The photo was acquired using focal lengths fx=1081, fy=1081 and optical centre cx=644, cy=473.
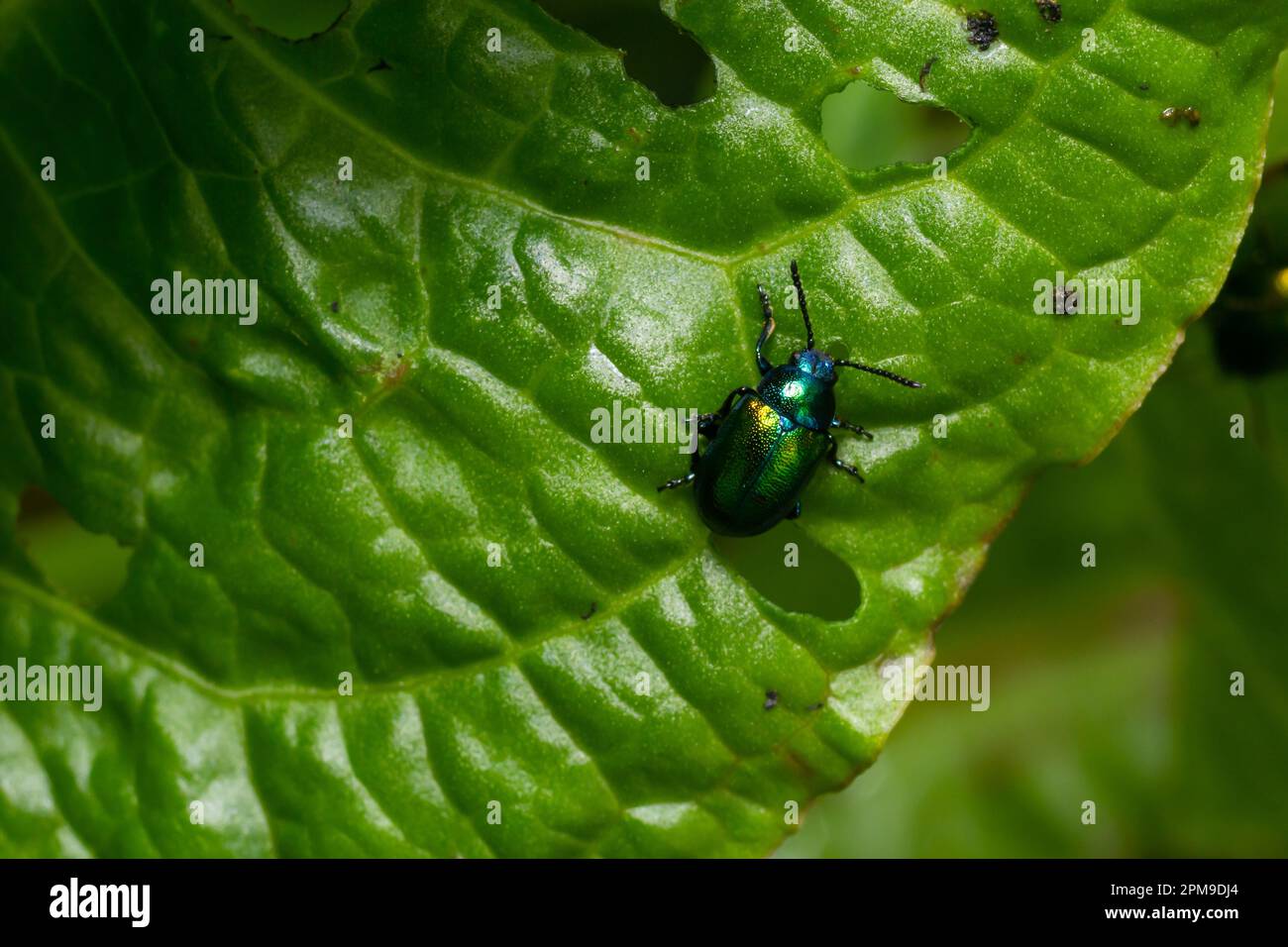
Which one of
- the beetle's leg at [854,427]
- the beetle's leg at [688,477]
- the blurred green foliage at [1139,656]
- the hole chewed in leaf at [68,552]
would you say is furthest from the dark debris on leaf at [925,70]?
the hole chewed in leaf at [68,552]

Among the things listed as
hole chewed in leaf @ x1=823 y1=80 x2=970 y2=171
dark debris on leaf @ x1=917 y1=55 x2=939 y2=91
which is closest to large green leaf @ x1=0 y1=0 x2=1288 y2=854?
dark debris on leaf @ x1=917 y1=55 x2=939 y2=91

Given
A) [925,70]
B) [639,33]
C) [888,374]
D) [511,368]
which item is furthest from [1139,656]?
[639,33]

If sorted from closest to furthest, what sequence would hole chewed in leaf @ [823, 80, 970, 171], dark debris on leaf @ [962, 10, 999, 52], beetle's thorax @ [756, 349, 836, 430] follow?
dark debris on leaf @ [962, 10, 999, 52] < beetle's thorax @ [756, 349, 836, 430] < hole chewed in leaf @ [823, 80, 970, 171]

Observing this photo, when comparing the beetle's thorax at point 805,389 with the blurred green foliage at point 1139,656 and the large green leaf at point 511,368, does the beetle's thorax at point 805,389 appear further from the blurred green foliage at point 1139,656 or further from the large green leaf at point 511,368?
the blurred green foliage at point 1139,656

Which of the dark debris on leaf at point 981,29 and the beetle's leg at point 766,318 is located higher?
the dark debris on leaf at point 981,29

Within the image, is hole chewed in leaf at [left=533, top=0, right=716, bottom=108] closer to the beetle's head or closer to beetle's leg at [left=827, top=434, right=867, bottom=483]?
the beetle's head
